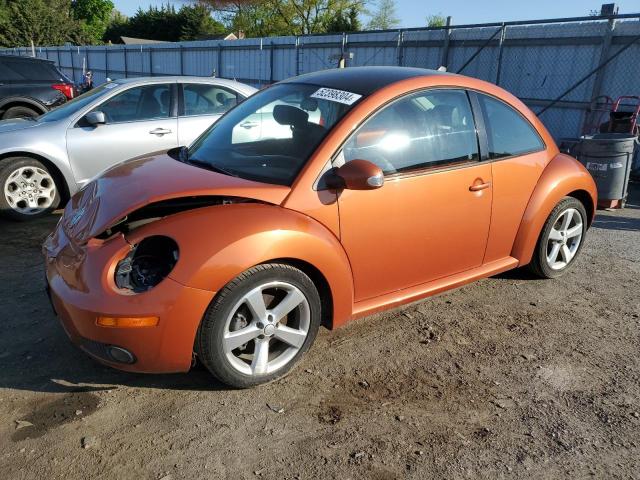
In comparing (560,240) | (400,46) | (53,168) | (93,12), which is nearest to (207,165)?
(560,240)

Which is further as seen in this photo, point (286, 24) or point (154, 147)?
point (286, 24)

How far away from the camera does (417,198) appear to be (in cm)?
335

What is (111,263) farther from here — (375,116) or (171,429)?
(375,116)

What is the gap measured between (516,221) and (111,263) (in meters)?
2.83

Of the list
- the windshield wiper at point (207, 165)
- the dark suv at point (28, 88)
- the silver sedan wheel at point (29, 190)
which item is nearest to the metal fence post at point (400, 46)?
the dark suv at point (28, 88)

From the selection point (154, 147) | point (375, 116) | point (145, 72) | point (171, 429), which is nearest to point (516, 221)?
point (375, 116)

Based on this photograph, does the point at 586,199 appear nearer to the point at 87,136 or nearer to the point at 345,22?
the point at 87,136

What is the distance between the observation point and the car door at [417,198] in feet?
10.5

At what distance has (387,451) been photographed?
2.55m

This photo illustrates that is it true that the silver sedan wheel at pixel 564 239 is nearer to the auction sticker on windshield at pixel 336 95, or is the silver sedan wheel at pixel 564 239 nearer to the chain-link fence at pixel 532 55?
the auction sticker on windshield at pixel 336 95

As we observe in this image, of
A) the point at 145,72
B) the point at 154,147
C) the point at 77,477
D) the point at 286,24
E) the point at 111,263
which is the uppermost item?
the point at 286,24

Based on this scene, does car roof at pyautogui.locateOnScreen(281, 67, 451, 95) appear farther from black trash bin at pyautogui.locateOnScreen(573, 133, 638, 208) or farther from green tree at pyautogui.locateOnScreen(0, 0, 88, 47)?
green tree at pyautogui.locateOnScreen(0, 0, 88, 47)

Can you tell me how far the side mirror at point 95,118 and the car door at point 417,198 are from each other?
3840 mm

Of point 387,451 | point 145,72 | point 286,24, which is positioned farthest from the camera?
point 286,24
